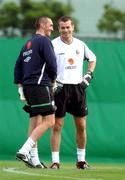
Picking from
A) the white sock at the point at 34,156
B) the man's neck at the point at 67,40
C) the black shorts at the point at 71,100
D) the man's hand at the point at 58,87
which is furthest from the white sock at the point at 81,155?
the man's neck at the point at 67,40

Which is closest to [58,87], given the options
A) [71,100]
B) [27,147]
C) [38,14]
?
[71,100]

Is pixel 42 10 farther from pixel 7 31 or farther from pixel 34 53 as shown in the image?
pixel 34 53

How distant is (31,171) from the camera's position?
11.9 m

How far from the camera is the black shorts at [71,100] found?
13.3 meters

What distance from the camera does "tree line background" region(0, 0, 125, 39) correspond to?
53.4 meters

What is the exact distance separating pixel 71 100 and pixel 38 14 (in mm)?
41994

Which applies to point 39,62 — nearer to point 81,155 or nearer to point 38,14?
point 81,155

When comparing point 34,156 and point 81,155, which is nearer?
point 34,156

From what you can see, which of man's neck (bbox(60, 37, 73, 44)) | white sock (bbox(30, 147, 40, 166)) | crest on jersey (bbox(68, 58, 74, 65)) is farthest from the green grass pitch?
man's neck (bbox(60, 37, 73, 44))

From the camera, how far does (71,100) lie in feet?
43.9

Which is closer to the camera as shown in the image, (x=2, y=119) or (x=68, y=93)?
(x=68, y=93)

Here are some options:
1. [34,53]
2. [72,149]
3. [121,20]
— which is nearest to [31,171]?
[34,53]

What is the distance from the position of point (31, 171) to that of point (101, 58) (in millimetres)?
5654

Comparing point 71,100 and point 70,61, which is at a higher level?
point 70,61
